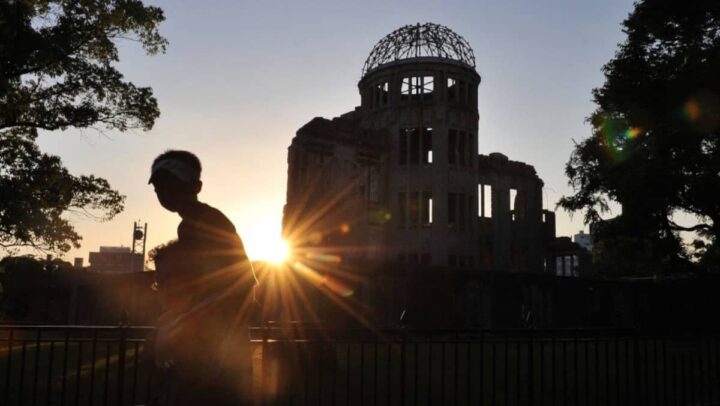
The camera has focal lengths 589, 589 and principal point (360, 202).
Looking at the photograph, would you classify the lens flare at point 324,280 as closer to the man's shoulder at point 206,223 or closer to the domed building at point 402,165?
the domed building at point 402,165

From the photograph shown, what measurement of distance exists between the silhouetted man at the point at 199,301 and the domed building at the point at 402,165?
1166 inches

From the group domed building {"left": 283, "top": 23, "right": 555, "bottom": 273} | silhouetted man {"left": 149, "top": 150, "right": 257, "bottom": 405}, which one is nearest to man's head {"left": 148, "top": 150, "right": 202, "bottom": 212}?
silhouetted man {"left": 149, "top": 150, "right": 257, "bottom": 405}

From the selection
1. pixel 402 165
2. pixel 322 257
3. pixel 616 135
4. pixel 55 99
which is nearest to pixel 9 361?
pixel 55 99

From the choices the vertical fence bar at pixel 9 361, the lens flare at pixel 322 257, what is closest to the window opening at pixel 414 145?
the lens flare at pixel 322 257

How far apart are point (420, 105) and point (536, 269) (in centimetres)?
1544

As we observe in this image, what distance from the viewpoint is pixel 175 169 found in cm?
252

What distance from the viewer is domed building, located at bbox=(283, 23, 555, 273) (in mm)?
32844

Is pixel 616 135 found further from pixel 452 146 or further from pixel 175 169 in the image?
pixel 175 169

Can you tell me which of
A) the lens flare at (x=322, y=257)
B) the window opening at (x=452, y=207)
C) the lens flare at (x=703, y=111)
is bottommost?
the lens flare at (x=322, y=257)

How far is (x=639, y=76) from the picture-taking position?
21.0m

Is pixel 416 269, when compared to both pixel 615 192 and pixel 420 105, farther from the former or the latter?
pixel 420 105

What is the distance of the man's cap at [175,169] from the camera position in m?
2.52

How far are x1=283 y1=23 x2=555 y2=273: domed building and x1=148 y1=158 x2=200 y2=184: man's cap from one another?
29.6m

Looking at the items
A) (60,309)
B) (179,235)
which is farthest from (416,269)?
(179,235)
